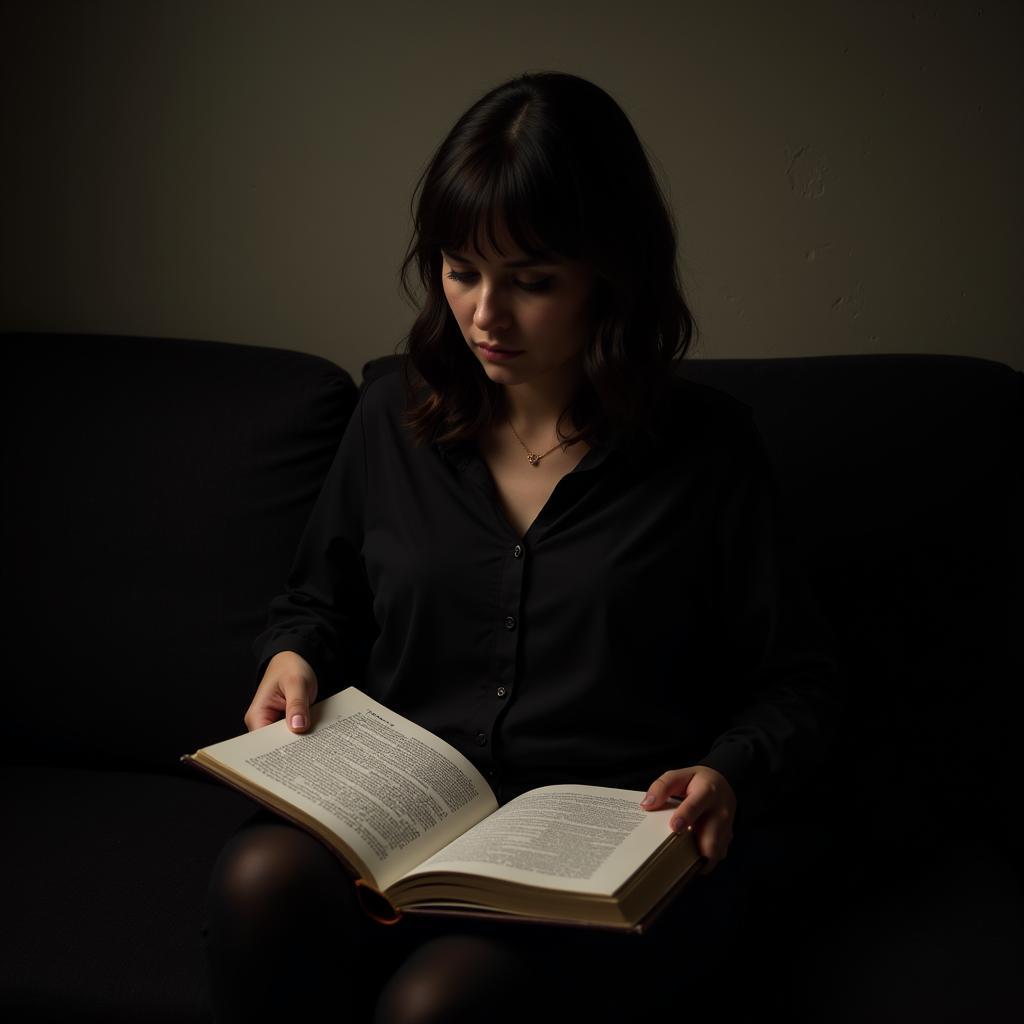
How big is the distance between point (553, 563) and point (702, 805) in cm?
30

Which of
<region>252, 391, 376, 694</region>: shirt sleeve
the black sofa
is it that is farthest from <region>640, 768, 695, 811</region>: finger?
<region>252, 391, 376, 694</region>: shirt sleeve

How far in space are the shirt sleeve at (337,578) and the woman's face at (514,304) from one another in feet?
0.87

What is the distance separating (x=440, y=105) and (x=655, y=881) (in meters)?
1.23

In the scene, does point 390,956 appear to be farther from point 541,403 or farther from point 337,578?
point 541,403

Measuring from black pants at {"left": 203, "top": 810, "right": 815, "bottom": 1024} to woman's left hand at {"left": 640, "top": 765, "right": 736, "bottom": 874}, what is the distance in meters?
0.08

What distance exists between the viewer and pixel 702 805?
1.01 metres

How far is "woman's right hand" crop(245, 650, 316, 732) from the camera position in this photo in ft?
3.74

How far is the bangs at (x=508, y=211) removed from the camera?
1.07 m

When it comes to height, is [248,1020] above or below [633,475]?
below

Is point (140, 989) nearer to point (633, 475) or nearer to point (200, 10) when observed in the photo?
point (633, 475)

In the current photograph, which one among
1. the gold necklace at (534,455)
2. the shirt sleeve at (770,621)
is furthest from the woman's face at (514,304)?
the shirt sleeve at (770,621)

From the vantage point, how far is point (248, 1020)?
0.98 m

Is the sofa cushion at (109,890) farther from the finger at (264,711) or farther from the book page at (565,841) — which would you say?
the book page at (565,841)

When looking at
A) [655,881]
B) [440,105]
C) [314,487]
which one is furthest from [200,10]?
[655,881]
